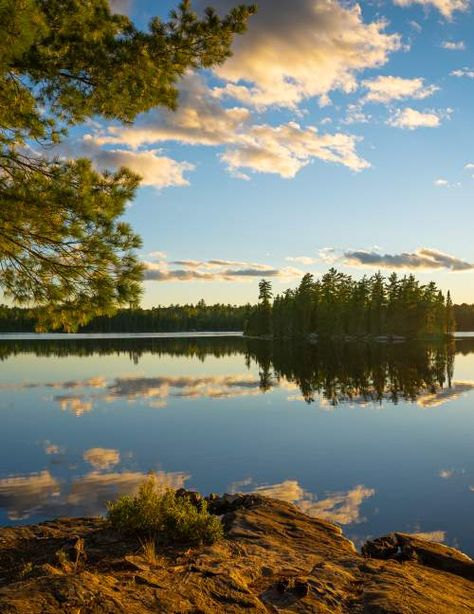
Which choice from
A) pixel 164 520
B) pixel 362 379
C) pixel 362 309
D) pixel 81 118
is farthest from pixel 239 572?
pixel 362 309

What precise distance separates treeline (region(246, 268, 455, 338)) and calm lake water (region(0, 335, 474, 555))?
78.1 m

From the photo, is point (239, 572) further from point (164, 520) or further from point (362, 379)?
point (362, 379)

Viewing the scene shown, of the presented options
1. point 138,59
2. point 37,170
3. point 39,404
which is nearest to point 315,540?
point 37,170

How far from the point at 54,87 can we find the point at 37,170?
2.08 meters

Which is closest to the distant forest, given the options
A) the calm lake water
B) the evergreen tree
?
the calm lake water

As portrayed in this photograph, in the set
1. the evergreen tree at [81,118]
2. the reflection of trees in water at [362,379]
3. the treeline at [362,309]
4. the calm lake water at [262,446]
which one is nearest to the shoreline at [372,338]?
the treeline at [362,309]

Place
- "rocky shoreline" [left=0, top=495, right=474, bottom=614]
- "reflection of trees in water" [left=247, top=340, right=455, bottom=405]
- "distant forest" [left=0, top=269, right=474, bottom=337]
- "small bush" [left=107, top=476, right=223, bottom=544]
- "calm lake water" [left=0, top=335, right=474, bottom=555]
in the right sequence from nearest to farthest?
"rocky shoreline" [left=0, top=495, right=474, bottom=614] < "small bush" [left=107, top=476, right=223, bottom=544] < "calm lake water" [left=0, top=335, right=474, bottom=555] < "reflection of trees in water" [left=247, top=340, right=455, bottom=405] < "distant forest" [left=0, top=269, right=474, bottom=337]

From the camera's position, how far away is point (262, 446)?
1723 centimetres

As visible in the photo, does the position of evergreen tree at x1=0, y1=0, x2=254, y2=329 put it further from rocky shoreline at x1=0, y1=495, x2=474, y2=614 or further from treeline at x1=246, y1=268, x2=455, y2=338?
treeline at x1=246, y1=268, x2=455, y2=338

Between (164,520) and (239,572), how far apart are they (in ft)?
6.90

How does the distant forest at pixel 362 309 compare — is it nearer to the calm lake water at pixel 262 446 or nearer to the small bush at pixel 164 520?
the calm lake water at pixel 262 446

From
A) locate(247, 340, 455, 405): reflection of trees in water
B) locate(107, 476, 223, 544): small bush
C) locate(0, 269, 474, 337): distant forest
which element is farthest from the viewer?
locate(0, 269, 474, 337): distant forest

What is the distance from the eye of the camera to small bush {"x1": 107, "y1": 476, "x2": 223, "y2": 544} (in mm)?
8227

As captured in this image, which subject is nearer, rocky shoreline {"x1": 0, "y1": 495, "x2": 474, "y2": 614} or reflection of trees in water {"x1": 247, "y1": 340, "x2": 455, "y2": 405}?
rocky shoreline {"x1": 0, "y1": 495, "x2": 474, "y2": 614}
